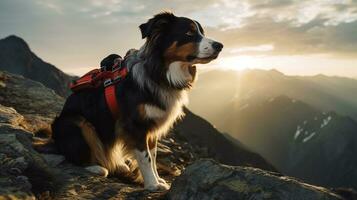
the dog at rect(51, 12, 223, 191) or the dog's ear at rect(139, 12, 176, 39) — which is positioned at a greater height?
the dog's ear at rect(139, 12, 176, 39)

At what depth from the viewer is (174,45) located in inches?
341

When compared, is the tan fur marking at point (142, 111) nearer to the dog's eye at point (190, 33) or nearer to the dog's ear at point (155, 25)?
the dog's ear at point (155, 25)

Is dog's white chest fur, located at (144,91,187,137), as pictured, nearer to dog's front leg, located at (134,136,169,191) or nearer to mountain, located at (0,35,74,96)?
dog's front leg, located at (134,136,169,191)

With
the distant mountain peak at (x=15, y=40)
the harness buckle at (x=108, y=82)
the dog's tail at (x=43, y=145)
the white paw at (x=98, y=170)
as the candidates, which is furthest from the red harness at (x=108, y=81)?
the distant mountain peak at (x=15, y=40)

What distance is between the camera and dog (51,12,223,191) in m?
8.59

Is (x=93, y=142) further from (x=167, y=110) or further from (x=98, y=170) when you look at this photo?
(x=167, y=110)

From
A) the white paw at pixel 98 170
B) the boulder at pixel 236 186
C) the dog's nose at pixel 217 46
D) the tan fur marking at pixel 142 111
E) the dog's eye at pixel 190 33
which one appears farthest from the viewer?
the white paw at pixel 98 170

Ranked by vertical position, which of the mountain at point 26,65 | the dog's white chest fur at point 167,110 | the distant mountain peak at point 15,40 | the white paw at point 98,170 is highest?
the distant mountain peak at point 15,40

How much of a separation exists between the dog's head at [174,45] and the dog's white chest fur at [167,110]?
346mm

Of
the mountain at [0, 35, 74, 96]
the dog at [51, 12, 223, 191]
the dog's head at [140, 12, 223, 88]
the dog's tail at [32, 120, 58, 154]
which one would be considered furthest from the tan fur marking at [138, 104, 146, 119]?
the mountain at [0, 35, 74, 96]

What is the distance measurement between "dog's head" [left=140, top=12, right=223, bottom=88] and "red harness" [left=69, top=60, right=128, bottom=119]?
93cm

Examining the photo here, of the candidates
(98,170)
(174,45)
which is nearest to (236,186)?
(174,45)

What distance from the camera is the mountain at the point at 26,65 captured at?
61244 millimetres

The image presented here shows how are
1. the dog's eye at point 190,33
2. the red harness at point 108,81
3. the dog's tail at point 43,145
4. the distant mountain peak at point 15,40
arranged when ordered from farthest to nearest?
the distant mountain peak at point 15,40 → the dog's tail at point 43,145 → the red harness at point 108,81 → the dog's eye at point 190,33
